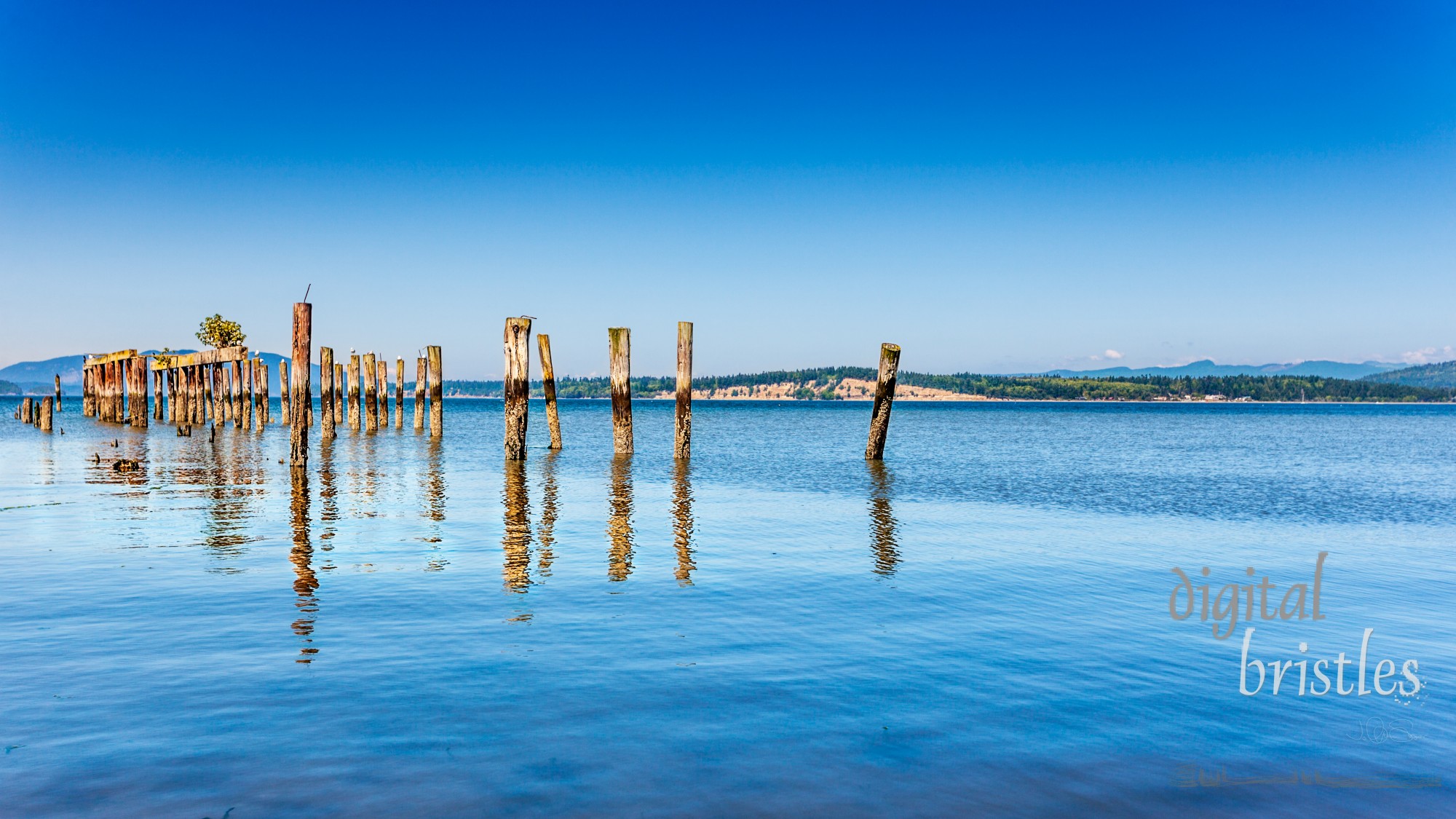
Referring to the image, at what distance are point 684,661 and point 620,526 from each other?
794 cm

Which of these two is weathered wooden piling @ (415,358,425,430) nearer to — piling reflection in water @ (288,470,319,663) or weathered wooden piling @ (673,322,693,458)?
weathered wooden piling @ (673,322,693,458)

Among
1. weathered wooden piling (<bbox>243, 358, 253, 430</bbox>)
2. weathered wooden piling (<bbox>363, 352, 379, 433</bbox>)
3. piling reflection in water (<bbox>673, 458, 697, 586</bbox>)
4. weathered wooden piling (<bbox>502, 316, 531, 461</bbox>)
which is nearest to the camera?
piling reflection in water (<bbox>673, 458, 697, 586</bbox>)

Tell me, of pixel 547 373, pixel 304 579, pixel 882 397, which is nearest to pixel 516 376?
pixel 547 373

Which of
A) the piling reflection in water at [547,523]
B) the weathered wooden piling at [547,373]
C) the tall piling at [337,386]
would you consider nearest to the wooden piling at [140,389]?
the tall piling at [337,386]

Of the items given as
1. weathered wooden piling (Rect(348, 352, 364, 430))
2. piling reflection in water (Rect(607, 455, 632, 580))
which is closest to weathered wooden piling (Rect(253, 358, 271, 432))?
weathered wooden piling (Rect(348, 352, 364, 430))

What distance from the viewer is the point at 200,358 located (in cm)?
4169

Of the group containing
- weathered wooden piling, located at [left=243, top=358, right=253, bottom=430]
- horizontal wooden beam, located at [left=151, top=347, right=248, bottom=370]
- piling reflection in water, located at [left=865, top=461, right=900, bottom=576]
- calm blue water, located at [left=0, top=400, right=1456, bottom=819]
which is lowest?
piling reflection in water, located at [left=865, top=461, right=900, bottom=576]

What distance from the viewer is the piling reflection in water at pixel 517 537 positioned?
995cm

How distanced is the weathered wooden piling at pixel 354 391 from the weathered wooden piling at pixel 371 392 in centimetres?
45

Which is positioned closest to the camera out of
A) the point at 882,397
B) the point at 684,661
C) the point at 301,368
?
the point at 684,661

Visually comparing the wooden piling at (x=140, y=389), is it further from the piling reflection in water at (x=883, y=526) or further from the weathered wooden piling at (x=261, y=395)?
the piling reflection in water at (x=883, y=526)

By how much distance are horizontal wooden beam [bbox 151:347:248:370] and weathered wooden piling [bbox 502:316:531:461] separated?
17.1 m

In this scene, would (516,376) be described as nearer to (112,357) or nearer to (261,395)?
(261,395)

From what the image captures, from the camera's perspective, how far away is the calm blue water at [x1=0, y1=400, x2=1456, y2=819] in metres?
4.65
